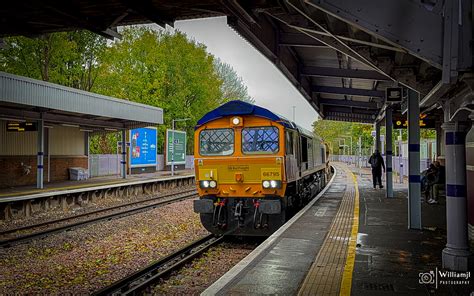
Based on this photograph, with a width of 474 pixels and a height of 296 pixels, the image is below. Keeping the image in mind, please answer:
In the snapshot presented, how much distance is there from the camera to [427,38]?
4422 millimetres

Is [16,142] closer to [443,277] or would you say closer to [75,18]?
[75,18]

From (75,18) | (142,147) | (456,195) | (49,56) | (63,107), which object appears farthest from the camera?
(142,147)

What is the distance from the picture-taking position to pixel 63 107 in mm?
17156

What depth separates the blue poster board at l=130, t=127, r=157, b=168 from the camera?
90.4 feet

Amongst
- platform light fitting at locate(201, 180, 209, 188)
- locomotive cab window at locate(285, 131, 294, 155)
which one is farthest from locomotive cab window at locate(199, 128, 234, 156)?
locomotive cab window at locate(285, 131, 294, 155)

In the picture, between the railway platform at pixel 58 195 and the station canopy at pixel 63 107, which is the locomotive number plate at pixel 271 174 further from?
the station canopy at pixel 63 107

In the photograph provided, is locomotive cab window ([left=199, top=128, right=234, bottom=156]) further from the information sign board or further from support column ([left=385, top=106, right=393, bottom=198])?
the information sign board

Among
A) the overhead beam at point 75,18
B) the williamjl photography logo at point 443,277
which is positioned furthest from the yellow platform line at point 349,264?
the overhead beam at point 75,18

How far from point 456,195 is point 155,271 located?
5.02m

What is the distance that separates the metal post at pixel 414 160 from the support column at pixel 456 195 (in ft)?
9.89

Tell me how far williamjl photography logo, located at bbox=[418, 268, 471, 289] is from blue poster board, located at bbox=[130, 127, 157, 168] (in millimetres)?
23546

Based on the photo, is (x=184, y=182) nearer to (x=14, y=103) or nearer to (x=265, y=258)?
(x=14, y=103)

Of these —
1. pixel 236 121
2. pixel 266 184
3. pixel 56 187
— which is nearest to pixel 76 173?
pixel 56 187

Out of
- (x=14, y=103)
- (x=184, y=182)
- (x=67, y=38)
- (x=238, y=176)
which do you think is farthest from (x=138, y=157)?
(x=238, y=176)
